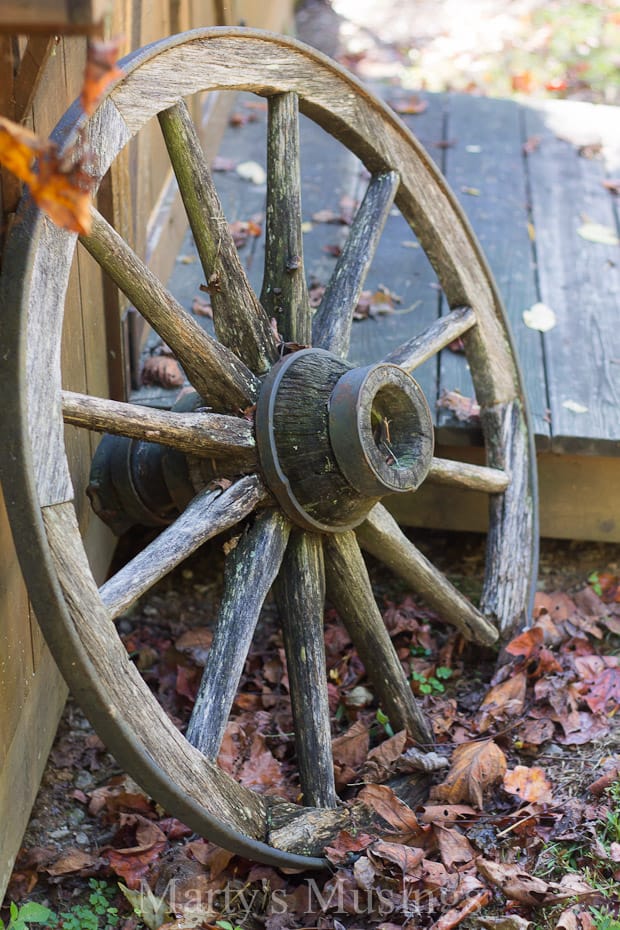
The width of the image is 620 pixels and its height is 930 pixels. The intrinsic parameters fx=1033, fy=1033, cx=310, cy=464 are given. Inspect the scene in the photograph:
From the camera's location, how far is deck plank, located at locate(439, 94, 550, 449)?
3.07 metres

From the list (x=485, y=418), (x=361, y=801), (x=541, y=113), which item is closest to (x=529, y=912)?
(x=361, y=801)

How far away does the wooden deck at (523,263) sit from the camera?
305 cm

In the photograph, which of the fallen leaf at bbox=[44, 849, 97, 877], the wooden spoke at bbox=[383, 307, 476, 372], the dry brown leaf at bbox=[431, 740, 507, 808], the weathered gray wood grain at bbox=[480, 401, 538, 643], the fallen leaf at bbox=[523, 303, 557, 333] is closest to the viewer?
the fallen leaf at bbox=[44, 849, 97, 877]

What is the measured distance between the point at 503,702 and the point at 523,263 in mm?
1698

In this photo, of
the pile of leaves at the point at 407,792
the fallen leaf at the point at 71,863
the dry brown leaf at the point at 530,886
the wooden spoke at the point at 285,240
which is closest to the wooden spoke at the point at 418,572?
the pile of leaves at the point at 407,792

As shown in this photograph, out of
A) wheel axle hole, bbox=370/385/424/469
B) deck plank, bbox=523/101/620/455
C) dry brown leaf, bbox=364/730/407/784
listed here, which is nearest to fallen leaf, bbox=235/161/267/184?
deck plank, bbox=523/101/620/455

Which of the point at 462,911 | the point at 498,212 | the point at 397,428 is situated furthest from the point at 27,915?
the point at 498,212

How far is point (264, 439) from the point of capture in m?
2.15

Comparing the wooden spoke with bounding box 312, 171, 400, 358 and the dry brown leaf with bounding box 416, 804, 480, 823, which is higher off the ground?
the wooden spoke with bounding box 312, 171, 400, 358

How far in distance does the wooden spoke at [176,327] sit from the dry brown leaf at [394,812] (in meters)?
0.88

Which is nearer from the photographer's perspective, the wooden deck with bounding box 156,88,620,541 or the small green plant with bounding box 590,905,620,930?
the small green plant with bounding box 590,905,620,930

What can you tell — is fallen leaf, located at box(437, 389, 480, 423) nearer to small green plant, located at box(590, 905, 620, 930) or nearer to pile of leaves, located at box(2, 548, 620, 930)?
pile of leaves, located at box(2, 548, 620, 930)

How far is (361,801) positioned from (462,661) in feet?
2.47

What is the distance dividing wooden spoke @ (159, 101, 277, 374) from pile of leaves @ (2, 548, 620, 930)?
93 centimetres
